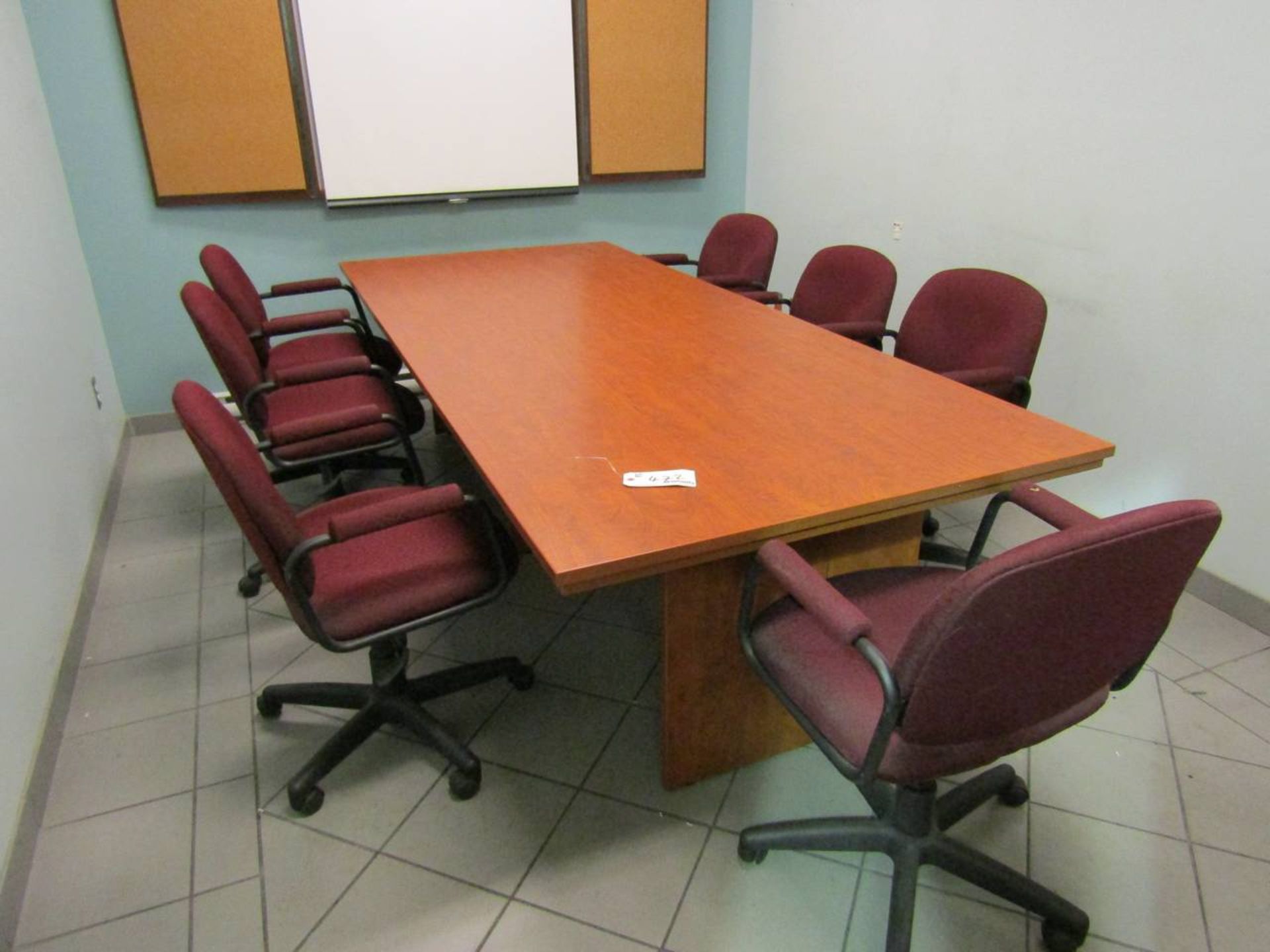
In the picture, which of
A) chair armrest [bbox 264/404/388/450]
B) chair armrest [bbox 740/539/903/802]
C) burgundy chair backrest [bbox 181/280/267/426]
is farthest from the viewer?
burgundy chair backrest [bbox 181/280/267/426]

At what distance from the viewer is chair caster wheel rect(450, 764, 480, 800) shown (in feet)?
5.60

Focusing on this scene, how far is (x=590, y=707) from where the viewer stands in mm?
1969

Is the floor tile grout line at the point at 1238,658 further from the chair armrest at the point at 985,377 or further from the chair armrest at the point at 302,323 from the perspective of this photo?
the chair armrest at the point at 302,323

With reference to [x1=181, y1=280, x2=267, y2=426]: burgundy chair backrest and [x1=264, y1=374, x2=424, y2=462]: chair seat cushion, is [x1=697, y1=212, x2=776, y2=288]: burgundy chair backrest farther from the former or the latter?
[x1=181, y1=280, x2=267, y2=426]: burgundy chair backrest

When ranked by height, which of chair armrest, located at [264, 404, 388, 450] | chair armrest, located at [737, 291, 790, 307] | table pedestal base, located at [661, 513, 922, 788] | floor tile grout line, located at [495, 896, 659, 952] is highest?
chair armrest, located at [737, 291, 790, 307]

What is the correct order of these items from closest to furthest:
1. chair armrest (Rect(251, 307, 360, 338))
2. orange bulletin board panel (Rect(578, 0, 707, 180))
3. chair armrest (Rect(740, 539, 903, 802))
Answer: chair armrest (Rect(740, 539, 903, 802)) < chair armrest (Rect(251, 307, 360, 338)) < orange bulletin board panel (Rect(578, 0, 707, 180))

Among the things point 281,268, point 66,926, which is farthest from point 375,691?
point 281,268

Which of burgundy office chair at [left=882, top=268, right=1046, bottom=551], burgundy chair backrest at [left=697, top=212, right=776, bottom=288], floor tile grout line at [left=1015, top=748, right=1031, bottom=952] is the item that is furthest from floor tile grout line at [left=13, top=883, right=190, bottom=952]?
burgundy chair backrest at [left=697, top=212, right=776, bottom=288]

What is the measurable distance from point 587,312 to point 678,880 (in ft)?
5.57

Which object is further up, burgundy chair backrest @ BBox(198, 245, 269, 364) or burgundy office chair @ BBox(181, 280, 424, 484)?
burgundy chair backrest @ BBox(198, 245, 269, 364)

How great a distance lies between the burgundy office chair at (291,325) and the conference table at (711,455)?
0.54 meters

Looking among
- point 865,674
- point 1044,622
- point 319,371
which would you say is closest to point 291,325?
point 319,371

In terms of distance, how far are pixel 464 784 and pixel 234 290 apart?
1894 mm

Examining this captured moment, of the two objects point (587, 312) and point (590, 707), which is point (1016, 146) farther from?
point (590, 707)
